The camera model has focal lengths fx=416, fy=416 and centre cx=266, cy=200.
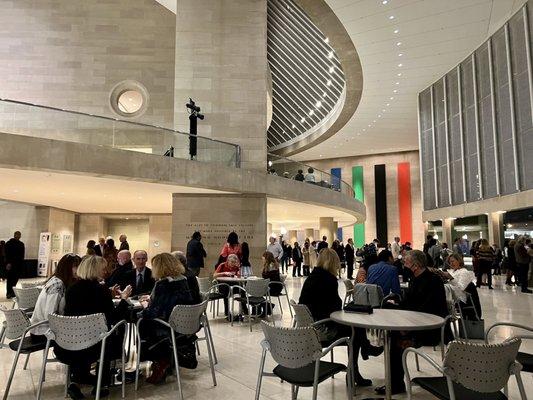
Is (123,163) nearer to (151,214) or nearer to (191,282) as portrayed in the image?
(191,282)

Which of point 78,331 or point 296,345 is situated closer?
point 296,345

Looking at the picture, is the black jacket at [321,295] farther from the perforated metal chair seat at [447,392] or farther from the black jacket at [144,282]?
the black jacket at [144,282]

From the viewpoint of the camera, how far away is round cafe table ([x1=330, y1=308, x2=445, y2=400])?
3.14 m

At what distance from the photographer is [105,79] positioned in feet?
61.9

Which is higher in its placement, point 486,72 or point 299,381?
point 486,72

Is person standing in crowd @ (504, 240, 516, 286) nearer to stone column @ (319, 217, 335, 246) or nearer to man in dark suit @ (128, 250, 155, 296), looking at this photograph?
stone column @ (319, 217, 335, 246)

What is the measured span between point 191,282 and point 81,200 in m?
11.9

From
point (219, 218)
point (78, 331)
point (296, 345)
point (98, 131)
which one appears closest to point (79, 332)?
point (78, 331)

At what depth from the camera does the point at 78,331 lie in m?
3.38

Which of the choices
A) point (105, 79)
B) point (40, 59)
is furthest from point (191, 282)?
point (40, 59)

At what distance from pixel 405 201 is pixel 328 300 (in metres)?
29.6

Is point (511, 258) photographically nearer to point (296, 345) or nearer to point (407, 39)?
point (407, 39)

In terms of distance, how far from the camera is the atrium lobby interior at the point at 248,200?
376 centimetres

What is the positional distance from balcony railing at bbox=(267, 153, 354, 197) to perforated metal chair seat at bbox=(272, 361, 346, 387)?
35.3ft
